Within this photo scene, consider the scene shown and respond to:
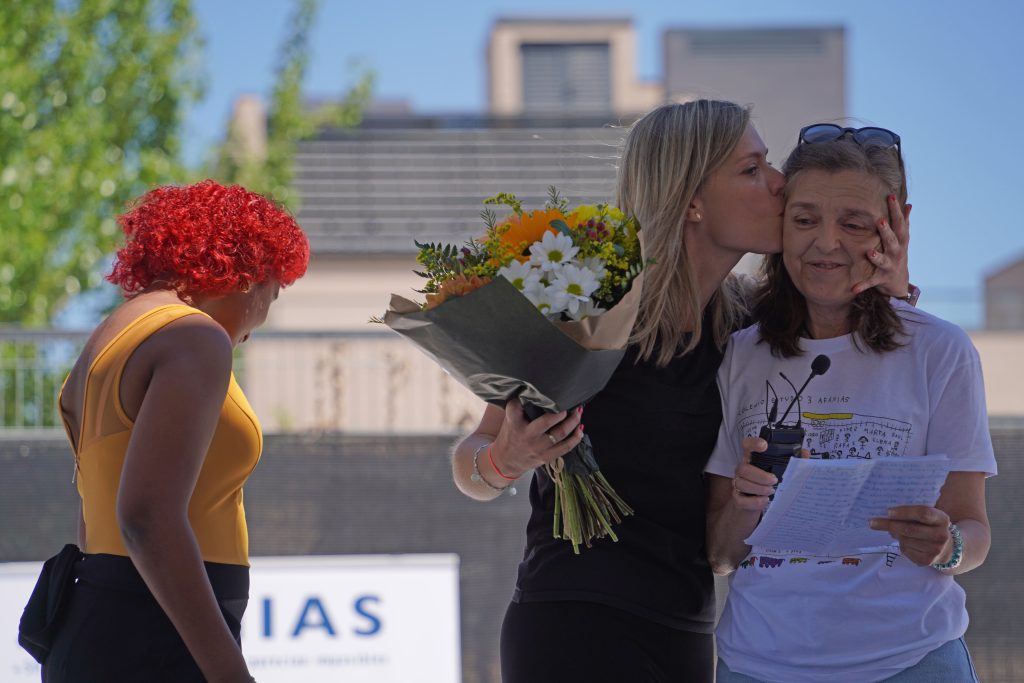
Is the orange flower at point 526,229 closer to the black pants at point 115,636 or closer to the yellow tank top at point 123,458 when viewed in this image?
the yellow tank top at point 123,458

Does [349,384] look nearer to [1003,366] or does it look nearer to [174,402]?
[174,402]

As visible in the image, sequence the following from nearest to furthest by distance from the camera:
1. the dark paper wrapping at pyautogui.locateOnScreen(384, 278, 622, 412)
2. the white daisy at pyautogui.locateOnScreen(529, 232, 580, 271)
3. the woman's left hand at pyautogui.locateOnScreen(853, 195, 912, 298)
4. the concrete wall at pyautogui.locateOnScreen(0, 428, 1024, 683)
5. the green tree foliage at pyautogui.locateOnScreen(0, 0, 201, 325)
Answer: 1. the dark paper wrapping at pyautogui.locateOnScreen(384, 278, 622, 412)
2. the white daisy at pyautogui.locateOnScreen(529, 232, 580, 271)
3. the woman's left hand at pyautogui.locateOnScreen(853, 195, 912, 298)
4. the concrete wall at pyautogui.locateOnScreen(0, 428, 1024, 683)
5. the green tree foliage at pyautogui.locateOnScreen(0, 0, 201, 325)

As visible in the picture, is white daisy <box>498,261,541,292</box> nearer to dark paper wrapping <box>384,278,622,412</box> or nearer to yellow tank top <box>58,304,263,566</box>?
dark paper wrapping <box>384,278,622,412</box>

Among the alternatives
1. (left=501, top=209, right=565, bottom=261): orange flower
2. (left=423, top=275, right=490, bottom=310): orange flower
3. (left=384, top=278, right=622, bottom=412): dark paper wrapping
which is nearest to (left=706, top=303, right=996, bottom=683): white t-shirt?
(left=384, top=278, right=622, bottom=412): dark paper wrapping

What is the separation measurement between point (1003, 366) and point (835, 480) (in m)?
10.4

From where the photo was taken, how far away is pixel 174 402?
6.93 ft

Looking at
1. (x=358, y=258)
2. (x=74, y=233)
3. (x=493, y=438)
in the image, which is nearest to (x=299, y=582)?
(x=493, y=438)

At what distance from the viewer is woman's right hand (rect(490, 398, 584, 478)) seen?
217 cm

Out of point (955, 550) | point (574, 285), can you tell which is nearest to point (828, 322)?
point (955, 550)

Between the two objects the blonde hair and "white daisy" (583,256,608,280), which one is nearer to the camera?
"white daisy" (583,256,608,280)

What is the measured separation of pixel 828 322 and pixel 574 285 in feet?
2.08

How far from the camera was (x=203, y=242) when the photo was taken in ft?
8.00

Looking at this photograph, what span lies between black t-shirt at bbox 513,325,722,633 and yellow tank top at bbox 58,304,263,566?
60 cm

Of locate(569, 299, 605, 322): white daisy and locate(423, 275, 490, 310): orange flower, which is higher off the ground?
locate(423, 275, 490, 310): orange flower
